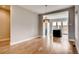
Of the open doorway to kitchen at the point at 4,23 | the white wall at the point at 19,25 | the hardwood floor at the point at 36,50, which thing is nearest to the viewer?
the hardwood floor at the point at 36,50

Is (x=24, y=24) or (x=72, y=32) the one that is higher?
(x=24, y=24)

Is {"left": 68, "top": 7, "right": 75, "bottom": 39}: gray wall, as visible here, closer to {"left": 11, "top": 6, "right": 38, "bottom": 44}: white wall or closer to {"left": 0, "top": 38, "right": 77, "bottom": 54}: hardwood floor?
{"left": 0, "top": 38, "right": 77, "bottom": 54}: hardwood floor

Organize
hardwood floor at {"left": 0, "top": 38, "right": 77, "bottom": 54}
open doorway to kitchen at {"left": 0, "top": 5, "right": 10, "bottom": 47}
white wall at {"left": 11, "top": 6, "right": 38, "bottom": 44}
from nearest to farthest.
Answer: hardwood floor at {"left": 0, "top": 38, "right": 77, "bottom": 54} → white wall at {"left": 11, "top": 6, "right": 38, "bottom": 44} → open doorway to kitchen at {"left": 0, "top": 5, "right": 10, "bottom": 47}

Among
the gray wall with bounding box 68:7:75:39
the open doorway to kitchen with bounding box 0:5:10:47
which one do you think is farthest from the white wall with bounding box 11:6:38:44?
the gray wall with bounding box 68:7:75:39

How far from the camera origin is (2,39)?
7648 mm

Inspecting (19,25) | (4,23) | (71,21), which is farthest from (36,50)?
(4,23)

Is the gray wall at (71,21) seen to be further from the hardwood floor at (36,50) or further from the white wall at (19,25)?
the white wall at (19,25)

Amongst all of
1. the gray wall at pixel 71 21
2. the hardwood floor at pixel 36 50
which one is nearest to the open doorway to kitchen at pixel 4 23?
the hardwood floor at pixel 36 50

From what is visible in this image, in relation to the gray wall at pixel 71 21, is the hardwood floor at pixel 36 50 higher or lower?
lower

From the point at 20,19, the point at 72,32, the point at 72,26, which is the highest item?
the point at 20,19

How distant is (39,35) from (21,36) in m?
4.06

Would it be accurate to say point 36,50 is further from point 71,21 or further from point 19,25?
point 71,21
